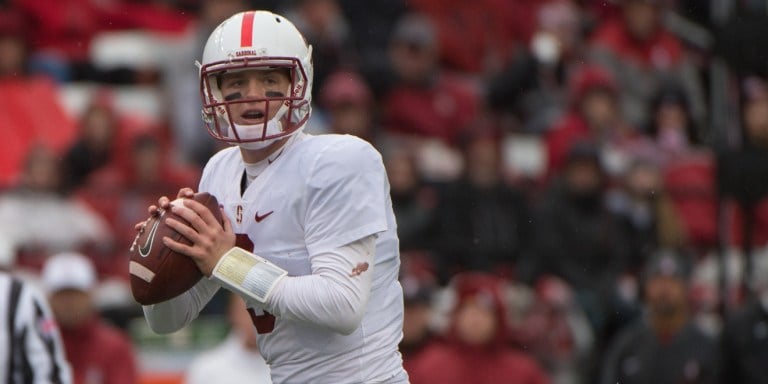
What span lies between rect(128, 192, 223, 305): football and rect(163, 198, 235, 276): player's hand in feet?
0.10

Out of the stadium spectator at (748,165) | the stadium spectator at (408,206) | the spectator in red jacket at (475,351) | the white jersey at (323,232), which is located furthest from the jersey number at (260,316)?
the stadium spectator at (748,165)

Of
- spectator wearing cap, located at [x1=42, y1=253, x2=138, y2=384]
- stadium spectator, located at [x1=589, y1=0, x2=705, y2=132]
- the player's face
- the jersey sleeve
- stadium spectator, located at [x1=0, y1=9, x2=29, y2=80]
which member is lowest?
spectator wearing cap, located at [x1=42, y1=253, x2=138, y2=384]

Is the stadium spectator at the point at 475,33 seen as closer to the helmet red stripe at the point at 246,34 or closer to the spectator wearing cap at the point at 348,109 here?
the spectator wearing cap at the point at 348,109

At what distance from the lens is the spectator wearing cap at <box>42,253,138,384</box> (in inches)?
310

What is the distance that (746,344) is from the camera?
8500 mm

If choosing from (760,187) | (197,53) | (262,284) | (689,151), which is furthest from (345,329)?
(689,151)

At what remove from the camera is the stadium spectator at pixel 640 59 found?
11.2 metres

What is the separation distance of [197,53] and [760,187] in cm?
350

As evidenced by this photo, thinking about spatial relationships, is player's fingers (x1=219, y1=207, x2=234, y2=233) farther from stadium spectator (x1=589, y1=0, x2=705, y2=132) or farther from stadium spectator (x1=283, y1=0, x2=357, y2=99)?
stadium spectator (x1=589, y1=0, x2=705, y2=132)

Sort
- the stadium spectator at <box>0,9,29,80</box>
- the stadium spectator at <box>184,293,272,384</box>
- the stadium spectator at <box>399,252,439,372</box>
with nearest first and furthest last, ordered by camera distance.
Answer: the stadium spectator at <box>184,293,272,384</box>
the stadium spectator at <box>399,252,439,372</box>
the stadium spectator at <box>0,9,29,80</box>

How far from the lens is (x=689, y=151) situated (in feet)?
35.2

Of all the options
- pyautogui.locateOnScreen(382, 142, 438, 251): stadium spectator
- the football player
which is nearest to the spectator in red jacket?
pyautogui.locateOnScreen(382, 142, 438, 251): stadium spectator

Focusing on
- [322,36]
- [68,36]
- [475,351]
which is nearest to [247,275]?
[475,351]

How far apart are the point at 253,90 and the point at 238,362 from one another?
360 centimetres
